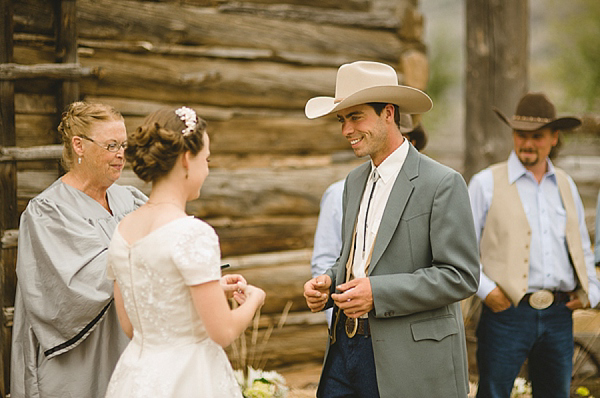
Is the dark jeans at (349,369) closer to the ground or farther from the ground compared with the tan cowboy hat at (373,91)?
closer to the ground

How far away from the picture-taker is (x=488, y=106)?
6.39 metres

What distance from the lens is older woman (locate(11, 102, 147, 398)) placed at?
3221mm

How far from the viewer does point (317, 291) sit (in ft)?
10.2

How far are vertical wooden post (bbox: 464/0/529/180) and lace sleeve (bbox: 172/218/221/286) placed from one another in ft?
14.7

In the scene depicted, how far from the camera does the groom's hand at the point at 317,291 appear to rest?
3.10 meters

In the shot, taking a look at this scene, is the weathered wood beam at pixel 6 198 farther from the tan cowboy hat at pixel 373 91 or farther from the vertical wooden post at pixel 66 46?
the tan cowboy hat at pixel 373 91

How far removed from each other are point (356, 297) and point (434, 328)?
0.39m

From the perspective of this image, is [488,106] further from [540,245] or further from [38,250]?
[38,250]

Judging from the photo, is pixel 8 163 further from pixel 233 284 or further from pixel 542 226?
pixel 542 226

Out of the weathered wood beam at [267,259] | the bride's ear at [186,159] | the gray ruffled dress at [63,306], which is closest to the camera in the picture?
the bride's ear at [186,159]

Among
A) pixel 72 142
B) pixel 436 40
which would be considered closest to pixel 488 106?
pixel 72 142

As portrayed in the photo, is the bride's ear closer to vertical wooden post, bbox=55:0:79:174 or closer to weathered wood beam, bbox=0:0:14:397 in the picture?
weathered wood beam, bbox=0:0:14:397

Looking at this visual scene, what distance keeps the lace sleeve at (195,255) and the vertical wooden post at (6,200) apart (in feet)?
6.46

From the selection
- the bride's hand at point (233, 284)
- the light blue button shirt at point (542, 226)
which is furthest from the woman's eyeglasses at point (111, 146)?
the light blue button shirt at point (542, 226)
